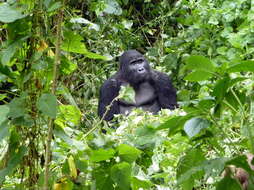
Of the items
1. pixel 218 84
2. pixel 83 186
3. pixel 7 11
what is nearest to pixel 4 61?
pixel 7 11

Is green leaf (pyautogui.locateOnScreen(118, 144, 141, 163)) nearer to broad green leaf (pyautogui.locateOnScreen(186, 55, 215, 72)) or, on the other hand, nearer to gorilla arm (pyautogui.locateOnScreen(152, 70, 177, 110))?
broad green leaf (pyautogui.locateOnScreen(186, 55, 215, 72))

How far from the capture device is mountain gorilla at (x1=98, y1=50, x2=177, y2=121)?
5.27 m

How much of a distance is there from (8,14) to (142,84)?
4.17 m

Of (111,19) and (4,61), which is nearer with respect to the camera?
(4,61)

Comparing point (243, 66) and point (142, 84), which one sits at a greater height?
point (243, 66)

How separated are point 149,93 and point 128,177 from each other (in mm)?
4162

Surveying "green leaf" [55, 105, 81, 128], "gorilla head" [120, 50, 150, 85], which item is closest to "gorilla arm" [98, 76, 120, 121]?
"gorilla head" [120, 50, 150, 85]

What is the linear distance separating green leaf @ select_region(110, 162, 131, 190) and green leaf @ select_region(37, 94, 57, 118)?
15 centimetres

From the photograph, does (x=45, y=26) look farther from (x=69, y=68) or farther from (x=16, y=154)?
(x=16, y=154)

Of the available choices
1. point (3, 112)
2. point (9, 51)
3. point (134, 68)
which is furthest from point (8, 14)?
point (134, 68)

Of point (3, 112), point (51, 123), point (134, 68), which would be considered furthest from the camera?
point (134, 68)

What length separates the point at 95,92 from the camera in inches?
224

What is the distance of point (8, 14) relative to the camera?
1159 mm

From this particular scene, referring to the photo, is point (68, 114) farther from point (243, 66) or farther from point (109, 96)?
point (109, 96)
